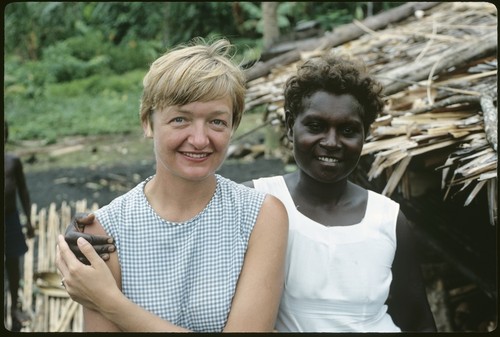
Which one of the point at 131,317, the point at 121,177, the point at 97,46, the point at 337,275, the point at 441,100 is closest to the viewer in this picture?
the point at 131,317

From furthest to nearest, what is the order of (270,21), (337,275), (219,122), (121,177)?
(270,21) → (121,177) → (337,275) → (219,122)

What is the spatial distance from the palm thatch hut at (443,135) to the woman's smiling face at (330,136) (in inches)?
22.3

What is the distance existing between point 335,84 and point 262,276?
29.1 inches

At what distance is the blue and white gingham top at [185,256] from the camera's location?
1.70 metres

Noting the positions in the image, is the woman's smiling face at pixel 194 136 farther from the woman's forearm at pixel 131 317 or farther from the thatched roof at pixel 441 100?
the thatched roof at pixel 441 100

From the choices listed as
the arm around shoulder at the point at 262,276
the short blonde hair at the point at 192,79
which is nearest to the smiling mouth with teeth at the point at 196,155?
the short blonde hair at the point at 192,79

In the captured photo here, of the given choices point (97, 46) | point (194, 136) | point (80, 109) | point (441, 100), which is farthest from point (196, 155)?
point (97, 46)

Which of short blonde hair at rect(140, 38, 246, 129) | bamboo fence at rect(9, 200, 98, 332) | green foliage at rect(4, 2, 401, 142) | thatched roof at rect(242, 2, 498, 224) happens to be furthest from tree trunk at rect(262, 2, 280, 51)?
short blonde hair at rect(140, 38, 246, 129)

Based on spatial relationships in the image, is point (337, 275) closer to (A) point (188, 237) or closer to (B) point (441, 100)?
(A) point (188, 237)

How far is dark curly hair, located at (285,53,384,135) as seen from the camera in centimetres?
205

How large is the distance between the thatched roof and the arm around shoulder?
2.93ft

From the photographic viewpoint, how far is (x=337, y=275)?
195cm

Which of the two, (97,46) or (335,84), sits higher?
(335,84)

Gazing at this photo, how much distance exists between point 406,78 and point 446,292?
1.54 metres
